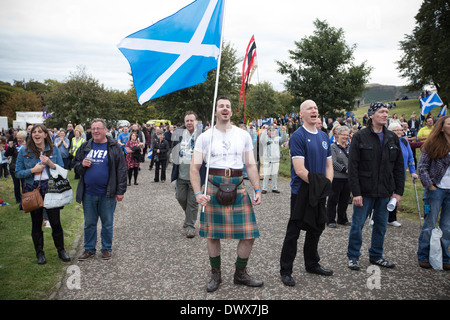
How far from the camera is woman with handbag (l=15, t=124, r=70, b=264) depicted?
4820 millimetres

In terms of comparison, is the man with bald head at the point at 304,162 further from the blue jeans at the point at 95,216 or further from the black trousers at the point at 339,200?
the blue jeans at the point at 95,216

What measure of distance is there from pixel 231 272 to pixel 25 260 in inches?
126

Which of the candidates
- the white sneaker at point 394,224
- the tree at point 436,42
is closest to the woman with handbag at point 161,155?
the white sneaker at point 394,224

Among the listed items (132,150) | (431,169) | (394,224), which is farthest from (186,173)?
(132,150)

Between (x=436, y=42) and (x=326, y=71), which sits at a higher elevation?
(x=436, y=42)

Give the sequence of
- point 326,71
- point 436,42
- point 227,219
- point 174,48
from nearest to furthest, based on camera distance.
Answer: point 227,219
point 174,48
point 326,71
point 436,42

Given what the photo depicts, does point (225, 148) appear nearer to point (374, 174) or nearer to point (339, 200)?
point (374, 174)

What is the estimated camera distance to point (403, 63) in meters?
56.7

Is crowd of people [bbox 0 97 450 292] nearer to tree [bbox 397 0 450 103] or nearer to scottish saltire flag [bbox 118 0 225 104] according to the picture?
scottish saltire flag [bbox 118 0 225 104]

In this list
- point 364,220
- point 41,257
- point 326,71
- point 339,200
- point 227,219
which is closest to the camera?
point 227,219

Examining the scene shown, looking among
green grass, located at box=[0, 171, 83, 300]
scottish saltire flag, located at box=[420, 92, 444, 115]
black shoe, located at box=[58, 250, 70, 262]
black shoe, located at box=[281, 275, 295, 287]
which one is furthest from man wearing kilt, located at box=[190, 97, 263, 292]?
scottish saltire flag, located at box=[420, 92, 444, 115]

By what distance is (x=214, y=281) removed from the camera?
3.87m

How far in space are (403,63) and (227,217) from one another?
64534 mm
